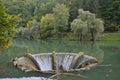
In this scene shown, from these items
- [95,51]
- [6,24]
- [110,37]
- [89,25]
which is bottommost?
[110,37]

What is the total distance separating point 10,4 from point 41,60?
9995 centimetres

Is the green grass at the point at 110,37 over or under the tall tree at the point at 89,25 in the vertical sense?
under

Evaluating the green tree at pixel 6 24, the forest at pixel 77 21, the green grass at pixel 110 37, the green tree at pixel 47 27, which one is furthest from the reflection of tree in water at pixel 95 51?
the green tree at pixel 47 27

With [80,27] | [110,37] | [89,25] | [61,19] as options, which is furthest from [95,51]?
[61,19]

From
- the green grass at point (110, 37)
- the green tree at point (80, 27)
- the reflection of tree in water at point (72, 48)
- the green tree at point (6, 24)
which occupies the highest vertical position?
the green tree at point (6, 24)

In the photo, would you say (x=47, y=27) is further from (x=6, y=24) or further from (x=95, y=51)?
(x=6, y=24)

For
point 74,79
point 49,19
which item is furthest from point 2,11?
point 49,19

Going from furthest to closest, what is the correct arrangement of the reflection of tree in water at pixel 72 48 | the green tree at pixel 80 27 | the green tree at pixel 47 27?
the green tree at pixel 47 27, the green tree at pixel 80 27, the reflection of tree in water at pixel 72 48

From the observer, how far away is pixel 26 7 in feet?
409

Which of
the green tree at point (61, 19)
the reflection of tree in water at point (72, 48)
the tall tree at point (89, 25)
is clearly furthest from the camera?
the green tree at point (61, 19)

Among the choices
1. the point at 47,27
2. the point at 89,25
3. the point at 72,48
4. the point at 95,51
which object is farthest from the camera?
the point at 47,27

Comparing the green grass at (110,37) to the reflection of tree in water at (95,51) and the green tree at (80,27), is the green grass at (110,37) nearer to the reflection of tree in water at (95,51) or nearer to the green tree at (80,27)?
the green tree at (80,27)

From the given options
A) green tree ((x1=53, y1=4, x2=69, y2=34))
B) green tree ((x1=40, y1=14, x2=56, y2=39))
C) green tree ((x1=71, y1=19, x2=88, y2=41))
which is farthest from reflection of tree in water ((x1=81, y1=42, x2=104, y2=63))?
green tree ((x1=40, y1=14, x2=56, y2=39))

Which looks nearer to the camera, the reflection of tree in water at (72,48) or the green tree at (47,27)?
the reflection of tree in water at (72,48)
